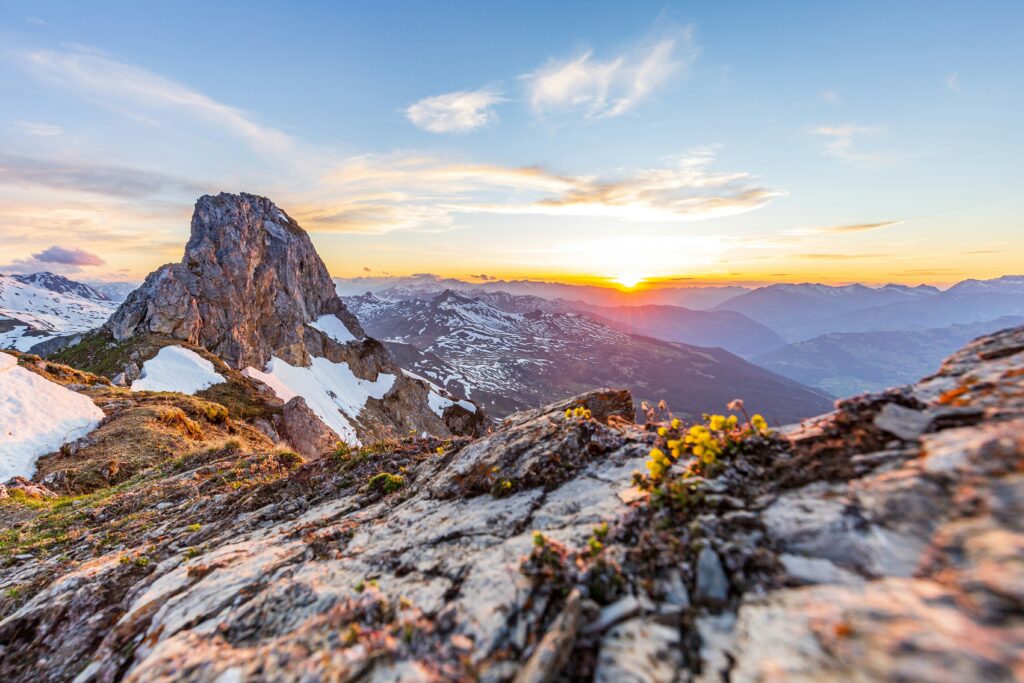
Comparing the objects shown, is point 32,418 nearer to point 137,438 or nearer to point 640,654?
point 137,438

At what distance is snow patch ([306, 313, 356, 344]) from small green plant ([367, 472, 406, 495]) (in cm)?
9897

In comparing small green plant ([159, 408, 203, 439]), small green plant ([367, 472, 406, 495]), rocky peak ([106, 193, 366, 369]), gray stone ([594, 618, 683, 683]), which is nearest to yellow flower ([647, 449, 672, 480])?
gray stone ([594, 618, 683, 683])

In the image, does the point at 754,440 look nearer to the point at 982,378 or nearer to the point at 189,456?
the point at 982,378

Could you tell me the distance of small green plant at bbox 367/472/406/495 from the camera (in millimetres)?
11484

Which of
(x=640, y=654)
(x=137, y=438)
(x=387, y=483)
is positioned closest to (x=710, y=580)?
(x=640, y=654)

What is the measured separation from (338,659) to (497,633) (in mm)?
1918

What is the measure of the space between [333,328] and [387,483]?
106961 mm

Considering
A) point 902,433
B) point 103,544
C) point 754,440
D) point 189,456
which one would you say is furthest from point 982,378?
point 189,456

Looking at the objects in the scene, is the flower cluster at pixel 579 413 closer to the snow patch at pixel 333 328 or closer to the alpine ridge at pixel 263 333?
the alpine ridge at pixel 263 333

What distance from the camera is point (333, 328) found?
109062 mm

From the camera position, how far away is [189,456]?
2136cm

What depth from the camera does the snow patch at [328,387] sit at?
68538mm

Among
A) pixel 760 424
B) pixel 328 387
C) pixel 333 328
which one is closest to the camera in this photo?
pixel 760 424

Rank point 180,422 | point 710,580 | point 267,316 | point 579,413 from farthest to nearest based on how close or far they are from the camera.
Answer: point 267,316
point 180,422
point 579,413
point 710,580
